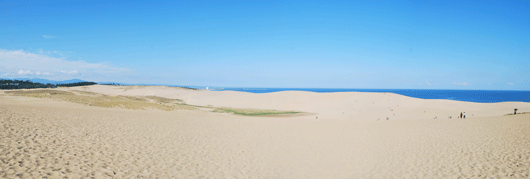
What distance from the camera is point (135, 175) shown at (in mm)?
6852

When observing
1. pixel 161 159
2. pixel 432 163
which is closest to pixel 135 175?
pixel 161 159

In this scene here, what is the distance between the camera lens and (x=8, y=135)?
827 cm

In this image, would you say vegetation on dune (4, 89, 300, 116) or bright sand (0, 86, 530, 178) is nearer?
bright sand (0, 86, 530, 178)

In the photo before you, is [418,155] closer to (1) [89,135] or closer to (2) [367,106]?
(1) [89,135]

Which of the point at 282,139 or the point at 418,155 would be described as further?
the point at 282,139

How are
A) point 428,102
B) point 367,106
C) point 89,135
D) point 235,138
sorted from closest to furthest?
point 89,135, point 235,138, point 367,106, point 428,102

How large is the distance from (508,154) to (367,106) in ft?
93.2

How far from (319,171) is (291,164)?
47.4 inches

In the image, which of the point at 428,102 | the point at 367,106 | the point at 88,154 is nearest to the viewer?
the point at 88,154

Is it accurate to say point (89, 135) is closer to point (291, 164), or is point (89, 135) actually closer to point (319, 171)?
point (291, 164)

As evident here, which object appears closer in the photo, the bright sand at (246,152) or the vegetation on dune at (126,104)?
the bright sand at (246,152)

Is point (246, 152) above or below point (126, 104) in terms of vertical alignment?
below

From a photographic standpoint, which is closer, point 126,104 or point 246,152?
point 246,152

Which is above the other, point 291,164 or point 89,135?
point 89,135
